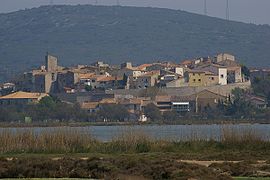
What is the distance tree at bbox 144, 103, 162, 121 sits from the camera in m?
89.7

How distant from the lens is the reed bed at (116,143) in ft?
104

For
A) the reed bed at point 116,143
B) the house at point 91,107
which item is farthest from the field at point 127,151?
the house at point 91,107

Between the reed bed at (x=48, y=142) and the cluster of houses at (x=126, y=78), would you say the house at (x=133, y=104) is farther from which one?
the reed bed at (x=48, y=142)

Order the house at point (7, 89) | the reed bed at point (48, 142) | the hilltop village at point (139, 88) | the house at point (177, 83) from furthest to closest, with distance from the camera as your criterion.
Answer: the house at point (7, 89) < the house at point (177, 83) < the hilltop village at point (139, 88) < the reed bed at point (48, 142)

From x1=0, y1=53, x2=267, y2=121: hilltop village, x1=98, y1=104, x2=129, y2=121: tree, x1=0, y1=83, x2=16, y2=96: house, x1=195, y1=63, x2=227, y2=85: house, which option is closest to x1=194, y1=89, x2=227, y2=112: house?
x1=0, y1=53, x2=267, y2=121: hilltop village

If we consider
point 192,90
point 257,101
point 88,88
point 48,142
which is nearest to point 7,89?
point 88,88

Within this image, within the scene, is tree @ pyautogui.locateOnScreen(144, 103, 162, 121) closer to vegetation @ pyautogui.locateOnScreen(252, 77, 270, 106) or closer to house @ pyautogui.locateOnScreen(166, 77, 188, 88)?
house @ pyautogui.locateOnScreen(166, 77, 188, 88)

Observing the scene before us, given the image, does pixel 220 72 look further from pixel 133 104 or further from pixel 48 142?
pixel 48 142

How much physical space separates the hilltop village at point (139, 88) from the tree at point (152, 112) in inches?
7.7

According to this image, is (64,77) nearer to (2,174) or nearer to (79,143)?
(79,143)

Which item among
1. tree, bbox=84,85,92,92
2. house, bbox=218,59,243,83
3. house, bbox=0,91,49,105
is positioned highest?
house, bbox=218,59,243,83

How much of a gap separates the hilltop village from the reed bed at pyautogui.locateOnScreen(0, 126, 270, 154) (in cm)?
5631

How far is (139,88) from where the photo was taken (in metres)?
105

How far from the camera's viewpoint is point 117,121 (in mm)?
87875
